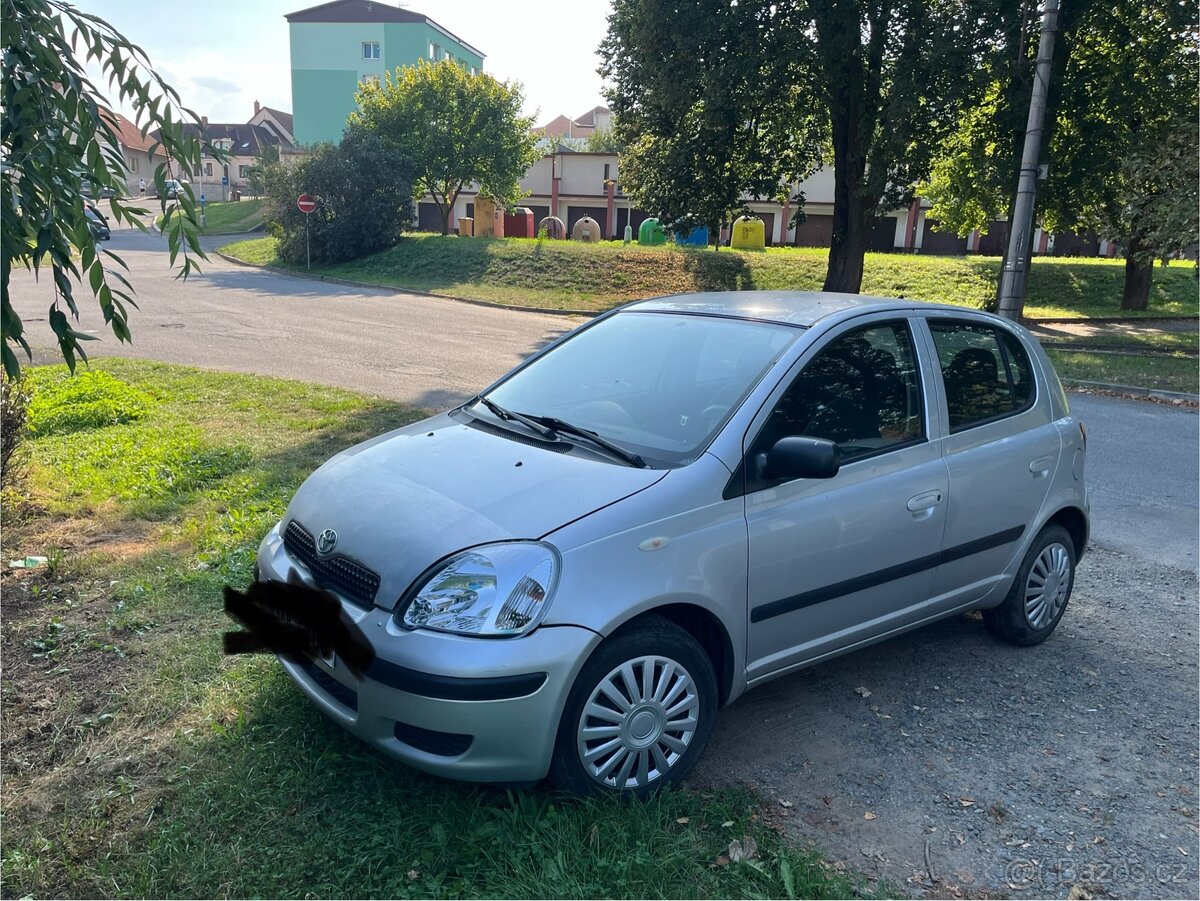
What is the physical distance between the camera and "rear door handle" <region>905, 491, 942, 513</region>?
12.7ft

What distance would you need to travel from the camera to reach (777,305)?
4.31 meters

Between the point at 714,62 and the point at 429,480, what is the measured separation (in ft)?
56.4

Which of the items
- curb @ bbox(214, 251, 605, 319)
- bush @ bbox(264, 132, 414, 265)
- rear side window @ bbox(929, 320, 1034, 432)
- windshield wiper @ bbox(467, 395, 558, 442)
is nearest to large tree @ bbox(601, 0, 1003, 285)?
curb @ bbox(214, 251, 605, 319)

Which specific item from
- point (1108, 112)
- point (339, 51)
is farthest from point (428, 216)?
point (1108, 112)

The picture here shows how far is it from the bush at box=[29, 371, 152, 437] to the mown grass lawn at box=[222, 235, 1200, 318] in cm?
1491

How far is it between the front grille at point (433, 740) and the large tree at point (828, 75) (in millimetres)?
16863

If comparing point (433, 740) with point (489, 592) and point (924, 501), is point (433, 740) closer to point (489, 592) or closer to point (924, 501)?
point (489, 592)

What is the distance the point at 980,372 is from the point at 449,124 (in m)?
36.5

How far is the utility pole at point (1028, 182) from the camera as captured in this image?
12172 millimetres

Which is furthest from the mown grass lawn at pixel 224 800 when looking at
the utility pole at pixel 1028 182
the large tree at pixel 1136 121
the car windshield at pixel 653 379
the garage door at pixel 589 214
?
the garage door at pixel 589 214

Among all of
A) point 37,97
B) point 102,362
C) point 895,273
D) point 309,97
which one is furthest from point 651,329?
point 309,97

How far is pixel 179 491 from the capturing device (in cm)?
634

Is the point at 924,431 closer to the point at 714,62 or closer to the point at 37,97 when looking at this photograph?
the point at 37,97

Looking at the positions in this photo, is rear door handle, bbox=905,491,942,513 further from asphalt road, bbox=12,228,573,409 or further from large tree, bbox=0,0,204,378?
asphalt road, bbox=12,228,573,409
